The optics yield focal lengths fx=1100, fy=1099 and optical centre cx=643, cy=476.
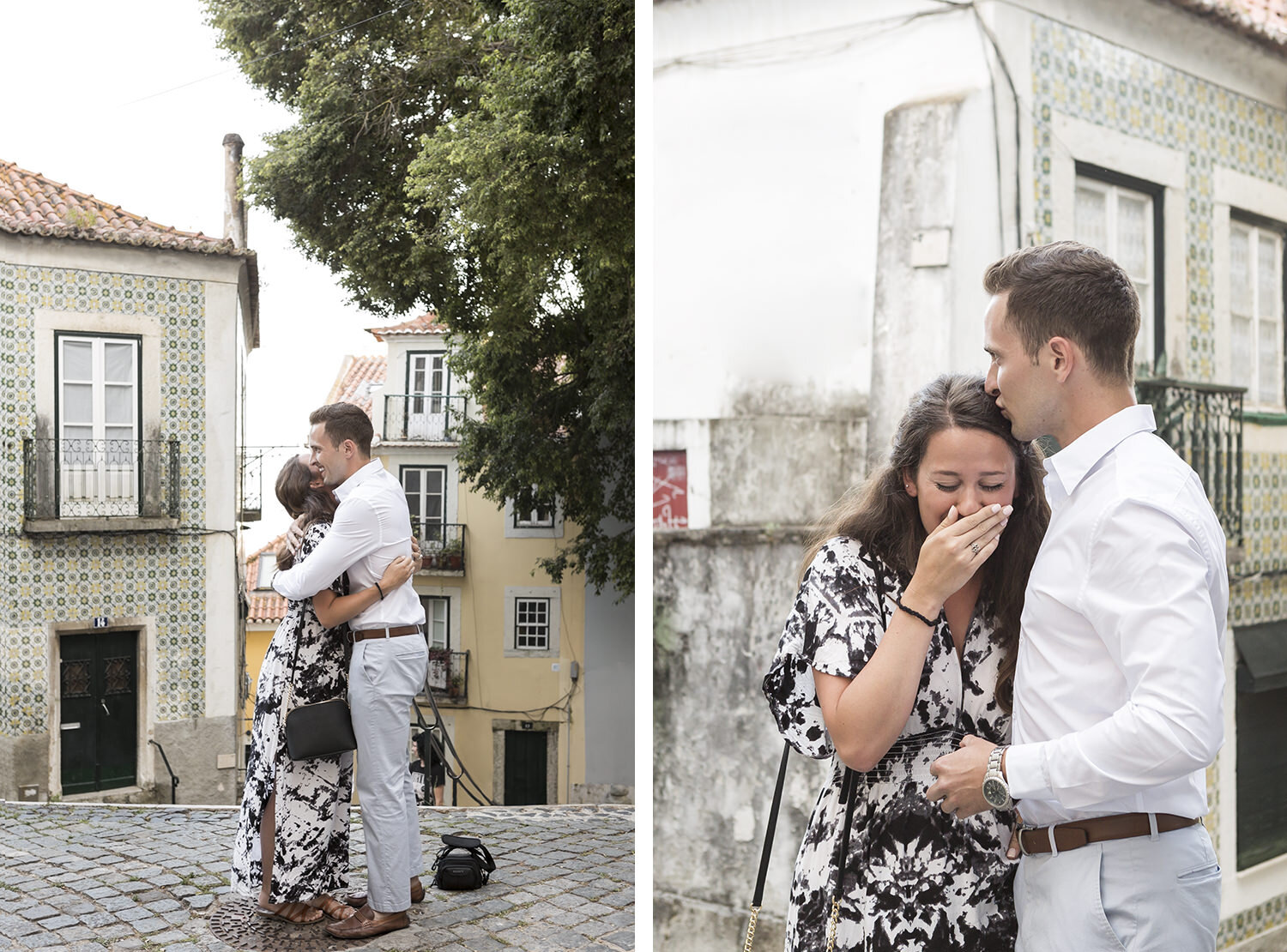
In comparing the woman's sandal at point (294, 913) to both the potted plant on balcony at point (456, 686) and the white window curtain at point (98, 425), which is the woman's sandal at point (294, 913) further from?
the white window curtain at point (98, 425)

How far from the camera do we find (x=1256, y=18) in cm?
269

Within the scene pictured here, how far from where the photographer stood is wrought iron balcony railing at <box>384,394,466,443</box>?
12.7 ft

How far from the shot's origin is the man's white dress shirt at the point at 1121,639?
4.78 ft

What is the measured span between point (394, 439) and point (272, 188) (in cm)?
92

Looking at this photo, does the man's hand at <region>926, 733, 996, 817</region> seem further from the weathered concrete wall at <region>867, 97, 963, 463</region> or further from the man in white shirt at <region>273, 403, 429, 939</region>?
the man in white shirt at <region>273, 403, 429, 939</region>

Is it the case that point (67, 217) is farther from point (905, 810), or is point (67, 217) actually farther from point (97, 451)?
point (905, 810)

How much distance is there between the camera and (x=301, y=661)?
325 cm

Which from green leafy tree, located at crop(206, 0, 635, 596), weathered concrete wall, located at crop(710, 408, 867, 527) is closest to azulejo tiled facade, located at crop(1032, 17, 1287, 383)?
weathered concrete wall, located at crop(710, 408, 867, 527)

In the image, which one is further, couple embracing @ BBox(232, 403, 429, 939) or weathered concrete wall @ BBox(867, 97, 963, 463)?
couple embracing @ BBox(232, 403, 429, 939)

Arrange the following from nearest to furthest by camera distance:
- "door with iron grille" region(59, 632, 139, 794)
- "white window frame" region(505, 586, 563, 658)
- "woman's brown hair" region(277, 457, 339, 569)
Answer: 1. "woman's brown hair" region(277, 457, 339, 569)
2. "door with iron grille" region(59, 632, 139, 794)
3. "white window frame" region(505, 586, 563, 658)

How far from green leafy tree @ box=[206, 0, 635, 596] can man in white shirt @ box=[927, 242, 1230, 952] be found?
2.68 m

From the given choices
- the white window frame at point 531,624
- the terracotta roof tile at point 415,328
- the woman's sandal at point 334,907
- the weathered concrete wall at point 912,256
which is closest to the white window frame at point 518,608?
the white window frame at point 531,624

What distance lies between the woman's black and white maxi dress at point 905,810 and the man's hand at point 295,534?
6.36 ft

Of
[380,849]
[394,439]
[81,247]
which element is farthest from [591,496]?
[81,247]
